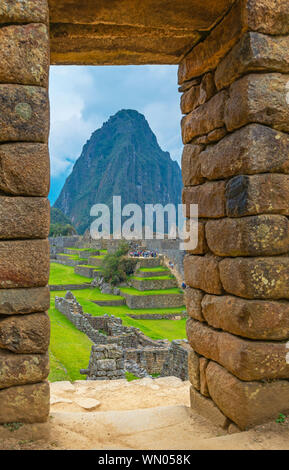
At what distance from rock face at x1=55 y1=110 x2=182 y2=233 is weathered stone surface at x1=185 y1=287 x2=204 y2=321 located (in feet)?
418

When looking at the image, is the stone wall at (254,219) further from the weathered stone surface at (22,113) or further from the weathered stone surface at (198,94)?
the weathered stone surface at (22,113)

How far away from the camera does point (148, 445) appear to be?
3227 mm

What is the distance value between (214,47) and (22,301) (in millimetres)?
2796

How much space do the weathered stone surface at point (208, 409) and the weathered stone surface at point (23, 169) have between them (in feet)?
7.97

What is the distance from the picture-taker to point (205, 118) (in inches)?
160

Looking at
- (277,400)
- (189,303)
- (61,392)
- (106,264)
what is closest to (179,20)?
(189,303)

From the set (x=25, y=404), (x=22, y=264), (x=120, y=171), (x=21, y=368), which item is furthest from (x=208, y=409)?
(x=120, y=171)

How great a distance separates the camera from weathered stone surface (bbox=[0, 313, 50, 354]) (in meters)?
3.06

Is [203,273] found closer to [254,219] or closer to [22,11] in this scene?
[254,219]

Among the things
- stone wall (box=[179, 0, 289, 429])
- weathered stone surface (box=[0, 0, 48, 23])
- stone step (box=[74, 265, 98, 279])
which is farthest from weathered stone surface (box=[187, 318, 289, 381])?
stone step (box=[74, 265, 98, 279])

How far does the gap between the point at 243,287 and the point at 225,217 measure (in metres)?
0.70

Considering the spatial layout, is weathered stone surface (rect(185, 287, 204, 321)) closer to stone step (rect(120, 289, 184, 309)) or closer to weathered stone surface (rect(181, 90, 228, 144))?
weathered stone surface (rect(181, 90, 228, 144))

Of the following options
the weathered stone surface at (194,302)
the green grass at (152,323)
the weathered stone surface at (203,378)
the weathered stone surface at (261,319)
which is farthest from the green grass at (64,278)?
the weathered stone surface at (261,319)
